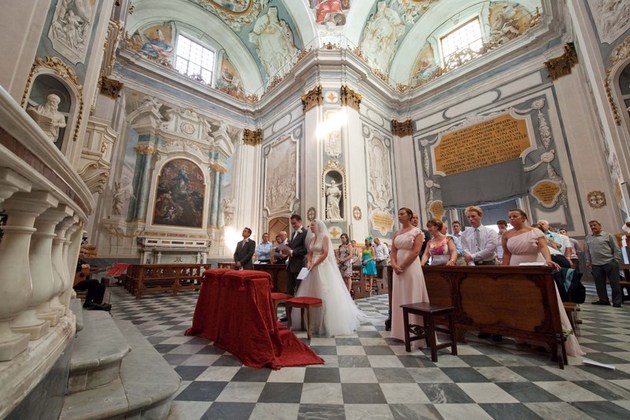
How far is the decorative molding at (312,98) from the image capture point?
10.0 meters

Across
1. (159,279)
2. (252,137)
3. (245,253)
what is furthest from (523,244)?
(252,137)

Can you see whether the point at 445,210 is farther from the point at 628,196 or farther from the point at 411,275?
the point at 411,275

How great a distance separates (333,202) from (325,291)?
5850 millimetres

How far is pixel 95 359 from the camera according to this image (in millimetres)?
1579

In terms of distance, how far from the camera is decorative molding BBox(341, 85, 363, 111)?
32.9 feet

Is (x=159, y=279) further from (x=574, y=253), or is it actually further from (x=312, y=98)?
(x=574, y=253)

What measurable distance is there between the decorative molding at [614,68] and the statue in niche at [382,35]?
7802mm

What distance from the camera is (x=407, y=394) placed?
1.93 metres

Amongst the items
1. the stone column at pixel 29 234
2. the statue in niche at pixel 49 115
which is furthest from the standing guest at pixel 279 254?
the stone column at pixel 29 234

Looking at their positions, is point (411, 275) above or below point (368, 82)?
below

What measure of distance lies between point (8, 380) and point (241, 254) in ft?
15.9

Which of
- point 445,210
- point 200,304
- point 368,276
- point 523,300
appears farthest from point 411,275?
point 445,210

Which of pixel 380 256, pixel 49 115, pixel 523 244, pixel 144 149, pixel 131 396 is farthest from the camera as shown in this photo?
pixel 144 149

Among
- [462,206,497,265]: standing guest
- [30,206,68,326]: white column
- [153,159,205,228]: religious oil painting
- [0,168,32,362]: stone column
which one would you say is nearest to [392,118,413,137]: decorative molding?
[153,159,205,228]: religious oil painting
